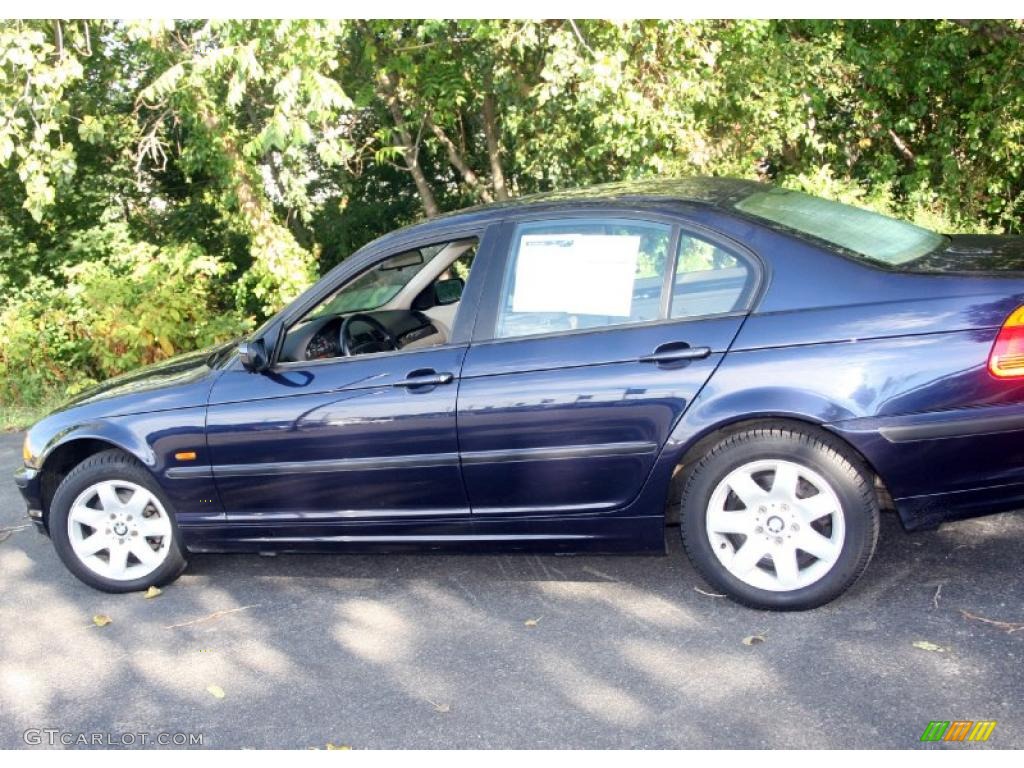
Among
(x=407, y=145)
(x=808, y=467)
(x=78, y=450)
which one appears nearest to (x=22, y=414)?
(x=407, y=145)

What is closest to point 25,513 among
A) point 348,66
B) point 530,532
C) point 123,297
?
point 530,532

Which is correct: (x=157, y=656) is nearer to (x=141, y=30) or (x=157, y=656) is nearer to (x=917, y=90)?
(x=141, y=30)

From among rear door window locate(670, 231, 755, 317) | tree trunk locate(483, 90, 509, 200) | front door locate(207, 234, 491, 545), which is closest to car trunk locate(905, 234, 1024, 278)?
rear door window locate(670, 231, 755, 317)

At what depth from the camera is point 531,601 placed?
4.72 metres

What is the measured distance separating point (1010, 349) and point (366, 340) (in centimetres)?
270

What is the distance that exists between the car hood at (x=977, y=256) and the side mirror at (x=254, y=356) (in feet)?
8.68

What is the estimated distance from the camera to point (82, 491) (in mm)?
5309

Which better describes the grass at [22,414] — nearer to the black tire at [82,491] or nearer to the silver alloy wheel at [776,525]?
the black tire at [82,491]

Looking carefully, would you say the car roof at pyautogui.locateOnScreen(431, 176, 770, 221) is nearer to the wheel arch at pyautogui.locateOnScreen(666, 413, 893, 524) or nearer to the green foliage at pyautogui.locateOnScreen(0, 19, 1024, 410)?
the wheel arch at pyautogui.locateOnScreen(666, 413, 893, 524)

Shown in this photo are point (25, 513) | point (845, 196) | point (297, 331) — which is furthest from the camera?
point (845, 196)

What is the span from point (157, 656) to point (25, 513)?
282cm

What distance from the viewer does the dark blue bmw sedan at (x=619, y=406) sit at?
403 centimetres

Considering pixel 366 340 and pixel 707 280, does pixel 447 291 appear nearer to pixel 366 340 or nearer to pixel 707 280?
pixel 366 340

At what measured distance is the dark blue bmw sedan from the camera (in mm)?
4031
